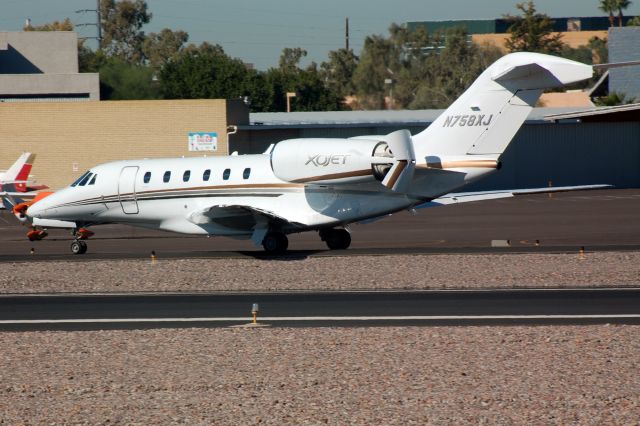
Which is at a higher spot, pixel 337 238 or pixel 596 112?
pixel 596 112

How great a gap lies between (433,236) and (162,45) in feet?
428

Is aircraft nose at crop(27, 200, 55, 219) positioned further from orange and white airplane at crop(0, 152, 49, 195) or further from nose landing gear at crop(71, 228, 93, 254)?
orange and white airplane at crop(0, 152, 49, 195)

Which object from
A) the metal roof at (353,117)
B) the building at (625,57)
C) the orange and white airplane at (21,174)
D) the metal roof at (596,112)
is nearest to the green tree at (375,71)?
the building at (625,57)

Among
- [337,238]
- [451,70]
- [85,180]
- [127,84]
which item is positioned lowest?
[337,238]

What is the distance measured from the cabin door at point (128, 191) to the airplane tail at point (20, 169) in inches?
783

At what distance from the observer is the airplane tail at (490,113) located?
82.0 feet

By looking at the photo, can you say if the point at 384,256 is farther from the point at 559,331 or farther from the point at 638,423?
the point at 638,423

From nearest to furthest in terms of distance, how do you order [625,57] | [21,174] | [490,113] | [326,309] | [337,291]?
1. [326,309]
2. [337,291]
3. [490,113]
4. [21,174]
5. [625,57]

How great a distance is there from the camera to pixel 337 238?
28.3m

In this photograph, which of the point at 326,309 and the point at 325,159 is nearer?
the point at 326,309

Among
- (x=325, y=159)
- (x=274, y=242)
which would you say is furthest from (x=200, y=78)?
(x=325, y=159)

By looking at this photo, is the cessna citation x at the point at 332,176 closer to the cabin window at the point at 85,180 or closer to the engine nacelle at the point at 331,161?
the engine nacelle at the point at 331,161

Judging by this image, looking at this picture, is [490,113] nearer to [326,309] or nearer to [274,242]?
[274,242]

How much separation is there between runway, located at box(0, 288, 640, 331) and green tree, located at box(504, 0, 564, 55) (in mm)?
104317
